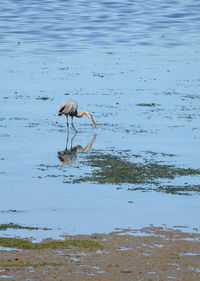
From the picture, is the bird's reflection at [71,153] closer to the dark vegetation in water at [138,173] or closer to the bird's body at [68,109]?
the dark vegetation in water at [138,173]

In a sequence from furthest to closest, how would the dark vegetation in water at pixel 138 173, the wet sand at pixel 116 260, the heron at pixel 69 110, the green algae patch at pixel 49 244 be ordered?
the heron at pixel 69 110, the dark vegetation in water at pixel 138 173, the green algae patch at pixel 49 244, the wet sand at pixel 116 260

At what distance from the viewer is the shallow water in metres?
17.8

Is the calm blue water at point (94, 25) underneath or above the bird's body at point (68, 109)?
above

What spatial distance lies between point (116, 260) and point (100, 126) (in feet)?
41.7

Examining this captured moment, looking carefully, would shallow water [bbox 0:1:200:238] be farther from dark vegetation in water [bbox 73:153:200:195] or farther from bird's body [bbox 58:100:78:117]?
bird's body [bbox 58:100:78:117]

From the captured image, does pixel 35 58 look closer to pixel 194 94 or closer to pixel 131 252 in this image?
pixel 194 94

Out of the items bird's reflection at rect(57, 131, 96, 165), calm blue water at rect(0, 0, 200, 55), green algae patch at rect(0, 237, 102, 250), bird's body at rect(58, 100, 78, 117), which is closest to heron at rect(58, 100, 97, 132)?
bird's body at rect(58, 100, 78, 117)

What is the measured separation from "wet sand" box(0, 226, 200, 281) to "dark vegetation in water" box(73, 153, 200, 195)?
3.63 meters

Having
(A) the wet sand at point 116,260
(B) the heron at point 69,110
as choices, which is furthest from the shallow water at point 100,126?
(A) the wet sand at point 116,260

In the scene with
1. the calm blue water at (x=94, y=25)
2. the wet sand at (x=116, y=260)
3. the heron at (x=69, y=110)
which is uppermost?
the calm blue water at (x=94, y=25)

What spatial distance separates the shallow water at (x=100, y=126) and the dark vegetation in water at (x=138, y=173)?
4 cm

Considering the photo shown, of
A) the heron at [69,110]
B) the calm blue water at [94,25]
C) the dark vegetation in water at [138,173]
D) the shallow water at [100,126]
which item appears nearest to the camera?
the shallow water at [100,126]

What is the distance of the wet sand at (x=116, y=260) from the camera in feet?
44.0

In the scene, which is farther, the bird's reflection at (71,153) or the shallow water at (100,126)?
the bird's reflection at (71,153)
